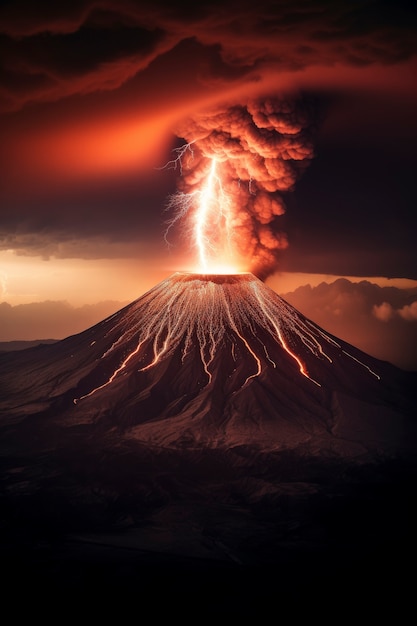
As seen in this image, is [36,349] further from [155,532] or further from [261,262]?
[155,532]

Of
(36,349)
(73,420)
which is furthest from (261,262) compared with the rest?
(36,349)

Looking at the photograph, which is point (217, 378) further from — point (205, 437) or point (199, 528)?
point (199, 528)

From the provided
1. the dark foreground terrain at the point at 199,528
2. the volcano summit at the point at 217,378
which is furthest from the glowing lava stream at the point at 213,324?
the dark foreground terrain at the point at 199,528

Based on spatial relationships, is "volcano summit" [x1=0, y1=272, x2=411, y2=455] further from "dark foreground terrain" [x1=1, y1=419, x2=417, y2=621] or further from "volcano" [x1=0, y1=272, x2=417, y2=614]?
"dark foreground terrain" [x1=1, y1=419, x2=417, y2=621]

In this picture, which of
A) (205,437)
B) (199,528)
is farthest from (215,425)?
(199,528)

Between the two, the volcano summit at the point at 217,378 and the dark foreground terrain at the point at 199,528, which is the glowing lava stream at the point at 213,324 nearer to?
the volcano summit at the point at 217,378
